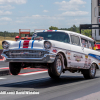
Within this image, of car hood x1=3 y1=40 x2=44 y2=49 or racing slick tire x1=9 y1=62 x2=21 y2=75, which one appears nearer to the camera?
car hood x1=3 y1=40 x2=44 y2=49

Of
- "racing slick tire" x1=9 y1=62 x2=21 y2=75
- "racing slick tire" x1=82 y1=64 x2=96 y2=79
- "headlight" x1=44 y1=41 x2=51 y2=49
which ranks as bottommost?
"racing slick tire" x1=82 y1=64 x2=96 y2=79

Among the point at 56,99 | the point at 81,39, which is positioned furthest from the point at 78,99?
the point at 81,39

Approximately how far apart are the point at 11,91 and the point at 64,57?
254 centimetres

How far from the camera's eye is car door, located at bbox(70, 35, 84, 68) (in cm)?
1045

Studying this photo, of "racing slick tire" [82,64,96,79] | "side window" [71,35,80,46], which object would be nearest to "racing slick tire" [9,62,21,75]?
"side window" [71,35,80,46]

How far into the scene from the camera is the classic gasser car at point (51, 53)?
9.05m

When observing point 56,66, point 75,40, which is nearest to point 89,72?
point 75,40

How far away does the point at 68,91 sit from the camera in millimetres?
8320

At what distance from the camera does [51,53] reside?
9.04m

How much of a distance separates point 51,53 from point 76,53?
191 cm

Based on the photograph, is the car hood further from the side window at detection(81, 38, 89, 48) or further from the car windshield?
the side window at detection(81, 38, 89, 48)

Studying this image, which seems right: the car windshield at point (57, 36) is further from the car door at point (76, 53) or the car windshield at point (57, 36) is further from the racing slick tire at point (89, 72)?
the racing slick tire at point (89, 72)

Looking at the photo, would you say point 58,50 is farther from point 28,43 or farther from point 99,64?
point 99,64

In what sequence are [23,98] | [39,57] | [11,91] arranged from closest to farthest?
[23,98] → [11,91] → [39,57]
